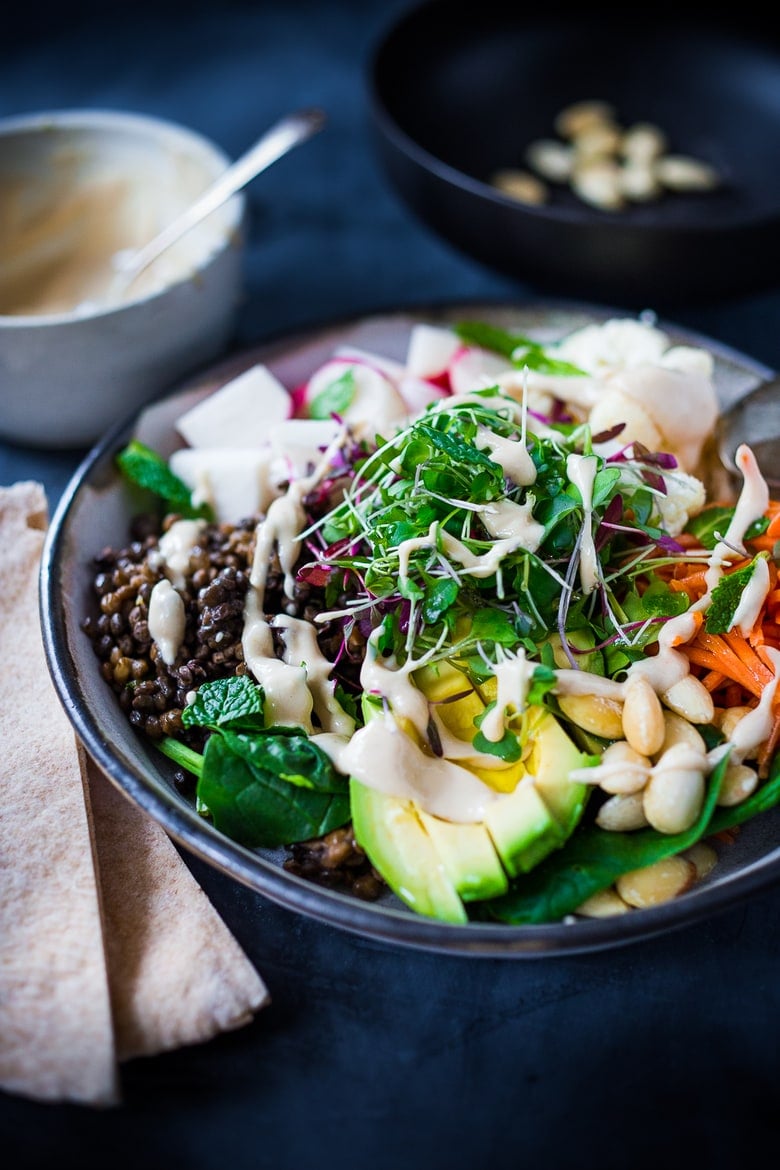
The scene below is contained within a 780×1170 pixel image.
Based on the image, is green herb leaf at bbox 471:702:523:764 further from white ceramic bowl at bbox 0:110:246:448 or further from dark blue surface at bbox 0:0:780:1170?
white ceramic bowl at bbox 0:110:246:448

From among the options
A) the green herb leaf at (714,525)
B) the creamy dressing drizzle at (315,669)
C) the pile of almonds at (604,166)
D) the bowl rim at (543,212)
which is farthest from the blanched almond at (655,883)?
the pile of almonds at (604,166)

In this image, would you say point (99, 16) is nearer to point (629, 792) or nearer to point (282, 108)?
point (282, 108)

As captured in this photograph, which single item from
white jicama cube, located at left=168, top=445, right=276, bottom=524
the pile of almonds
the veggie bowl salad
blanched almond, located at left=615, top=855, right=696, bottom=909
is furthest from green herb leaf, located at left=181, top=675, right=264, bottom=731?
the pile of almonds

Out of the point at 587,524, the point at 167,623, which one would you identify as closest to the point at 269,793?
the point at 167,623

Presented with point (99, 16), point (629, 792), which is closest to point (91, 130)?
point (99, 16)

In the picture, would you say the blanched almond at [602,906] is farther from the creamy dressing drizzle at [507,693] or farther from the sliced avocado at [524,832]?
the creamy dressing drizzle at [507,693]
